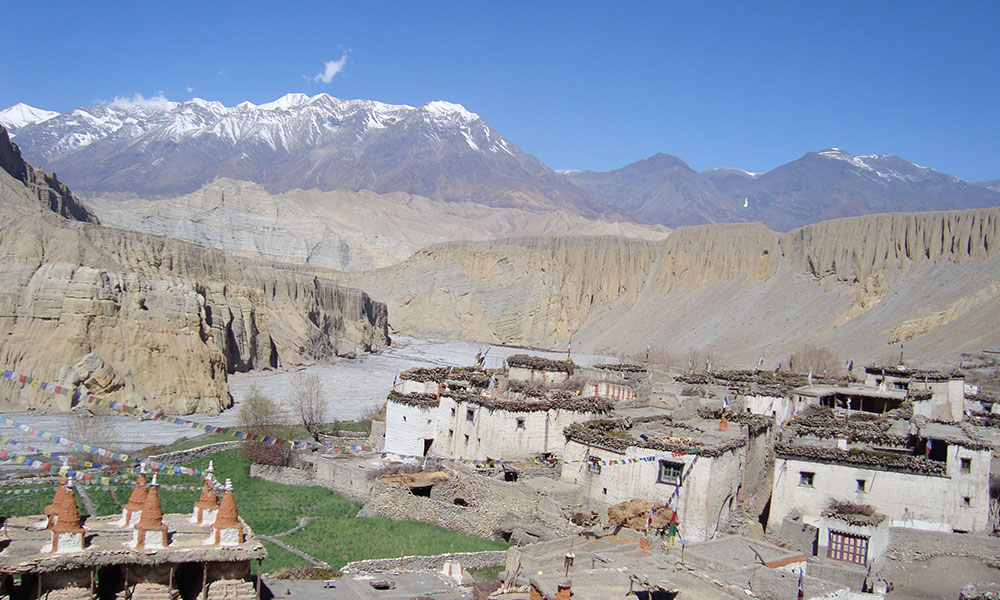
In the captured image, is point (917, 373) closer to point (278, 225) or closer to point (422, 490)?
point (422, 490)

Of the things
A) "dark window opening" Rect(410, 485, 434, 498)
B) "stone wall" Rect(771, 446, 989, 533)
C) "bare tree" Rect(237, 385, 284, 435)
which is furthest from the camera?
"bare tree" Rect(237, 385, 284, 435)

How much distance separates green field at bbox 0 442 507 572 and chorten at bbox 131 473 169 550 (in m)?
5.30

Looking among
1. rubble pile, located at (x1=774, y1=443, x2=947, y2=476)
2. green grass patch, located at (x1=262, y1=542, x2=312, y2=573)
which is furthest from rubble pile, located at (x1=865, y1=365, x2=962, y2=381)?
green grass patch, located at (x1=262, y1=542, x2=312, y2=573)

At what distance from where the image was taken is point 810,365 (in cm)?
5403

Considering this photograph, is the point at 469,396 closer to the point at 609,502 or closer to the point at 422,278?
the point at 609,502

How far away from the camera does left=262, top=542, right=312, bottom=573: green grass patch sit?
17.2 m

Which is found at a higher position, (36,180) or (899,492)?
(36,180)

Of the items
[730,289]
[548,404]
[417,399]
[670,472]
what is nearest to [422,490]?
[548,404]

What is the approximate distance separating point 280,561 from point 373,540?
302 centimetres

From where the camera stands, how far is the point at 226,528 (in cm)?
1233

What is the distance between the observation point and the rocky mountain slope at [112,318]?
138 feet

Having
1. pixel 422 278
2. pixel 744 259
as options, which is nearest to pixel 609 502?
pixel 744 259

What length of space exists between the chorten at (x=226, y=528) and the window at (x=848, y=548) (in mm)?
12222

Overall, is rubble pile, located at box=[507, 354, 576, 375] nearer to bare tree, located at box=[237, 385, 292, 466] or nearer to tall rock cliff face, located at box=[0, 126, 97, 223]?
bare tree, located at box=[237, 385, 292, 466]
